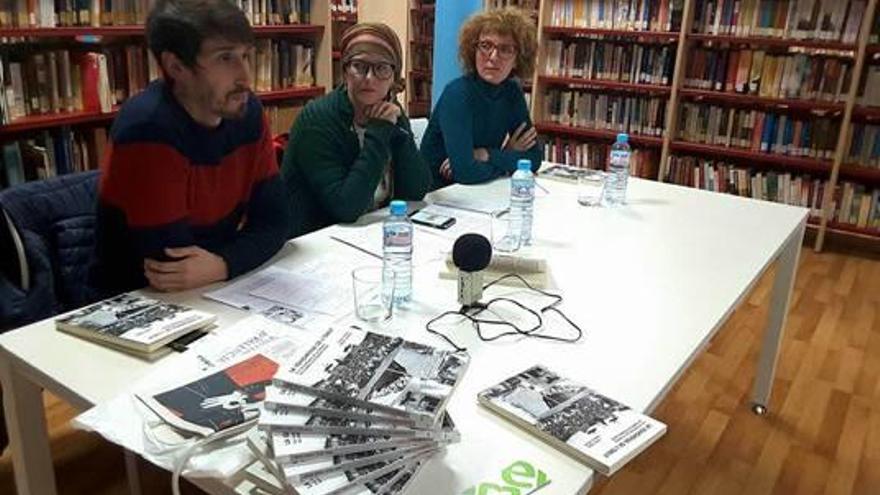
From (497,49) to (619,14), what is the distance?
2.33 metres

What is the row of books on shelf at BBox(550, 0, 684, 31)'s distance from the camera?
4.33 meters

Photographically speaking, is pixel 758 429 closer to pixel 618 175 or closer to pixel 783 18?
pixel 618 175

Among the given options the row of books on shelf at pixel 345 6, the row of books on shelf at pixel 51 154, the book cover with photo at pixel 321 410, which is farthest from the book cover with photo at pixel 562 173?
the row of books on shelf at pixel 345 6

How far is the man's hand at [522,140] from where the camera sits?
103 inches

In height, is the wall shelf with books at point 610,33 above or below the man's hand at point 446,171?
above

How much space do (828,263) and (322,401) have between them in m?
3.85

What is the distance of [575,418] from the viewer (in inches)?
40.4

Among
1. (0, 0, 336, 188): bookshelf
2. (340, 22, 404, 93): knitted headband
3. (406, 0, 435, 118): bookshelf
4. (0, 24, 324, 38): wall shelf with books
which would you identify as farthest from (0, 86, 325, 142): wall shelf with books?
(406, 0, 435, 118): bookshelf

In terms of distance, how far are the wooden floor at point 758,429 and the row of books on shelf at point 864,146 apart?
1.18 m

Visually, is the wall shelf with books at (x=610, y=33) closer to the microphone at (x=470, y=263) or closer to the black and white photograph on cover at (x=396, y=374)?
the microphone at (x=470, y=263)

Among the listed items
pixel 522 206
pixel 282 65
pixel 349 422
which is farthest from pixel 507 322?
pixel 282 65

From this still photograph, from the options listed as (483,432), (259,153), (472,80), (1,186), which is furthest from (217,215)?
(1,186)

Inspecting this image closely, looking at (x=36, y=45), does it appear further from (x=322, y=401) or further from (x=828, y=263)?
(x=828, y=263)

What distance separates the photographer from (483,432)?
1.01 meters
